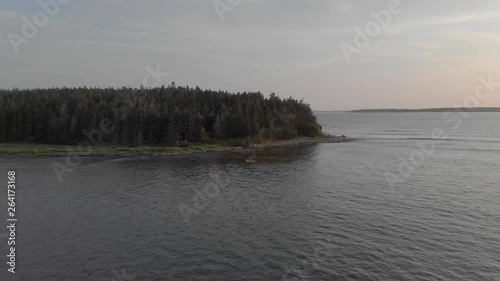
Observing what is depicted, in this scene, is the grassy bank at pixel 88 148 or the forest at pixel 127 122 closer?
the grassy bank at pixel 88 148

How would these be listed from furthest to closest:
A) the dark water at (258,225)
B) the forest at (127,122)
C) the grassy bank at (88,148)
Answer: the forest at (127,122), the grassy bank at (88,148), the dark water at (258,225)

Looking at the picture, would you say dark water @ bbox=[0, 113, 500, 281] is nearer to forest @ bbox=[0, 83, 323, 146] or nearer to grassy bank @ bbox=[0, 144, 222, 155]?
grassy bank @ bbox=[0, 144, 222, 155]

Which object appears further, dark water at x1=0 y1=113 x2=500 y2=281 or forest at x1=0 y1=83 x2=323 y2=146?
forest at x1=0 y1=83 x2=323 y2=146

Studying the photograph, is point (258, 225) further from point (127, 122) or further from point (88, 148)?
point (127, 122)

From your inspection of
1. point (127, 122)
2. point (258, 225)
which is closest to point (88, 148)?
point (127, 122)

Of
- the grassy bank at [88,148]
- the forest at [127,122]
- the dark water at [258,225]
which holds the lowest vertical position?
the dark water at [258,225]

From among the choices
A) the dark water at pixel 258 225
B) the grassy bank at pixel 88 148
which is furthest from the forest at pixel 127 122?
the dark water at pixel 258 225

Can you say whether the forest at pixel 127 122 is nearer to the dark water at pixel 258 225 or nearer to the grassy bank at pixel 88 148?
the grassy bank at pixel 88 148

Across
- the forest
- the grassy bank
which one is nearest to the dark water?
the grassy bank
